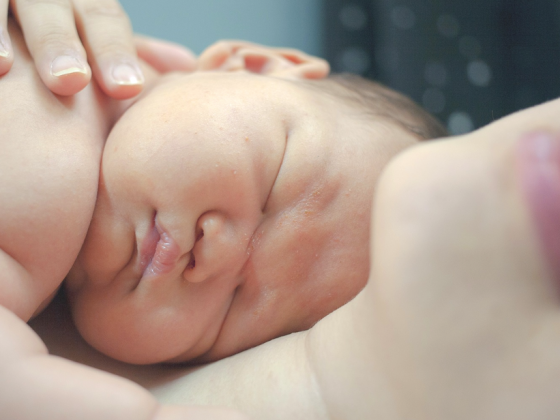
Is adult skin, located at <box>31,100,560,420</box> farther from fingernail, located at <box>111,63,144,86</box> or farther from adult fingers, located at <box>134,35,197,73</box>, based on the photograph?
adult fingers, located at <box>134,35,197,73</box>

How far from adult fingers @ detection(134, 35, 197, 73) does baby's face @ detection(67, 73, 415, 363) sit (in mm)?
575

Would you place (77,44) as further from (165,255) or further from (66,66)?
(165,255)

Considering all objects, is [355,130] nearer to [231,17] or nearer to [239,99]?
[239,99]

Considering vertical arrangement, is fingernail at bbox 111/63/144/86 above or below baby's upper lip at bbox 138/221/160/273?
above

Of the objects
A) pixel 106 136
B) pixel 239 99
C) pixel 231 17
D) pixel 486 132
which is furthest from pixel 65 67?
pixel 231 17

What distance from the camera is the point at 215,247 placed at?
1.97 feet

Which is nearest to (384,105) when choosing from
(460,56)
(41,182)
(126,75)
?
(126,75)

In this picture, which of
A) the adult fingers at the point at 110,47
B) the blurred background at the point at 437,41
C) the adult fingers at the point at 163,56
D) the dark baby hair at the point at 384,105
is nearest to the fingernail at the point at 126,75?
the adult fingers at the point at 110,47

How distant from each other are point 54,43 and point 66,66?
0.06 meters

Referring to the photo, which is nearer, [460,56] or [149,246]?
[149,246]

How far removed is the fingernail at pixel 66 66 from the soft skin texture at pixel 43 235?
0.03 meters

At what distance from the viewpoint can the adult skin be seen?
375mm

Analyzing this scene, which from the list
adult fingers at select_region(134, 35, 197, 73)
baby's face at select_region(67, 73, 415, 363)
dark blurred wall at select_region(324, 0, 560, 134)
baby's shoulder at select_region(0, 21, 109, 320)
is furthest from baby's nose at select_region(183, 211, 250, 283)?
dark blurred wall at select_region(324, 0, 560, 134)

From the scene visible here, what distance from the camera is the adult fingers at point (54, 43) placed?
609mm
